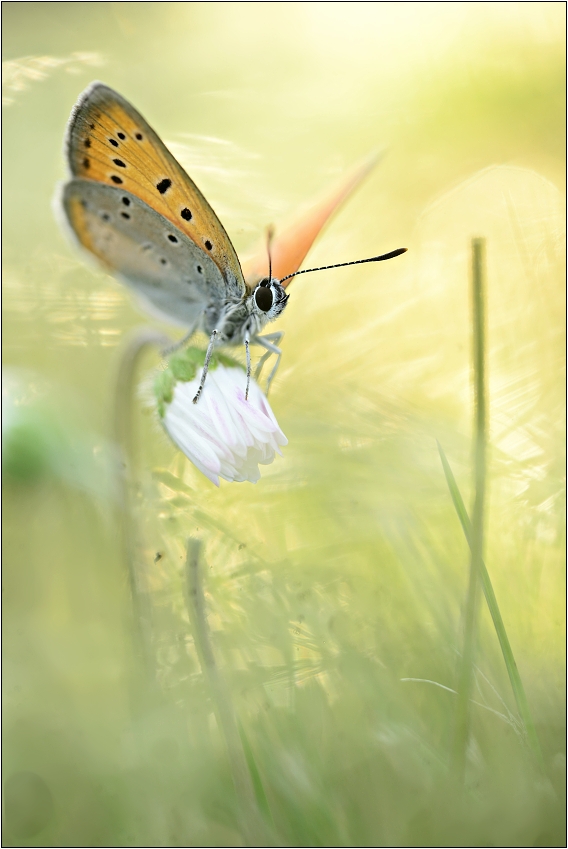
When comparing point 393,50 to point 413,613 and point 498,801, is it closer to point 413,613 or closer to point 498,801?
point 413,613

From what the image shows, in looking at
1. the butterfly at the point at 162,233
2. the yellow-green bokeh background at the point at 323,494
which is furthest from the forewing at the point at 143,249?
the yellow-green bokeh background at the point at 323,494

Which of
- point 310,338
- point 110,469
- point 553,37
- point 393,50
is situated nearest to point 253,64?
point 393,50

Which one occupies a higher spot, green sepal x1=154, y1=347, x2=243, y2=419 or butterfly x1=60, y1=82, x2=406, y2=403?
butterfly x1=60, y1=82, x2=406, y2=403

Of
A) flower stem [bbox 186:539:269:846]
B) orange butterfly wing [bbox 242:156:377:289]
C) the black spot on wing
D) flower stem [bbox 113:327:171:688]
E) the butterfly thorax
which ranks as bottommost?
flower stem [bbox 186:539:269:846]

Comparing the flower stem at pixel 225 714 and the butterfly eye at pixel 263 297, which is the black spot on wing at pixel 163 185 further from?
the flower stem at pixel 225 714

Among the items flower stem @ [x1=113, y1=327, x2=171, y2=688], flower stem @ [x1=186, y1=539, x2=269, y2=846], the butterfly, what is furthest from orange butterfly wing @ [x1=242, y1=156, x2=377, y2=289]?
flower stem @ [x1=186, y1=539, x2=269, y2=846]

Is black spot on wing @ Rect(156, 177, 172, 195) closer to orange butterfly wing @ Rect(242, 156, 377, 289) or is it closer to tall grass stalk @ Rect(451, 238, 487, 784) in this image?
orange butterfly wing @ Rect(242, 156, 377, 289)

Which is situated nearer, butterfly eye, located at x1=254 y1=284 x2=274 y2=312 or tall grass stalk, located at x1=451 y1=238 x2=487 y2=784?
tall grass stalk, located at x1=451 y1=238 x2=487 y2=784
